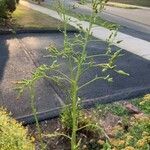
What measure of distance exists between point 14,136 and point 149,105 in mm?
3698

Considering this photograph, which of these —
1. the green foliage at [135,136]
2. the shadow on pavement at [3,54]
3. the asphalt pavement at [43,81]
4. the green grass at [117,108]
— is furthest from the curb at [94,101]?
the shadow on pavement at [3,54]

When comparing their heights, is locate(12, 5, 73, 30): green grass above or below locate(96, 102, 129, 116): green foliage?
below

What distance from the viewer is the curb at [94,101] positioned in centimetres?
689

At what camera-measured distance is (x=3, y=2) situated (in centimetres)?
1414

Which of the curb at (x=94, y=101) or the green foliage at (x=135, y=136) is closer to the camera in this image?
the green foliage at (x=135, y=136)

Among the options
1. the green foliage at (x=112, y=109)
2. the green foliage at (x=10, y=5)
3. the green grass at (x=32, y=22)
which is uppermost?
the green foliage at (x=10, y=5)

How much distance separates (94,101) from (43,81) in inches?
62.5

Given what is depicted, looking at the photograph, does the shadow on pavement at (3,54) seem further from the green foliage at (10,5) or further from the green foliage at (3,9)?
the green foliage at (10,5)

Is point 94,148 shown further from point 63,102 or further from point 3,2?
point 3,2

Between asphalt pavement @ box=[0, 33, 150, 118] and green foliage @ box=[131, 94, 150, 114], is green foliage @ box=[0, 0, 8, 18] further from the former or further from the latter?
green foliage @ box=[131, 94, 150, 114]

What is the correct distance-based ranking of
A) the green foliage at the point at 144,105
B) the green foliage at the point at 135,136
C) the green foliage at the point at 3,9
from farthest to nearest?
the green foliage at the point at 3,9 → the green foliage at the point at 144,105 → the green foliage at the point at 135,136

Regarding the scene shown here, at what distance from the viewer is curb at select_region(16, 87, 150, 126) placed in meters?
6.89

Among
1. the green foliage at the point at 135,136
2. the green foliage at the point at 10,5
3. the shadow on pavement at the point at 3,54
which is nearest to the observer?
the green foliage at the point at 135,136

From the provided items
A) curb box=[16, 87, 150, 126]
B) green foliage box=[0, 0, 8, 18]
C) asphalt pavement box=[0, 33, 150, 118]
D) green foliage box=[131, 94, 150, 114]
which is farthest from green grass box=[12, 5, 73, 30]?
green foliage box=[131, 94, 150, 114]
